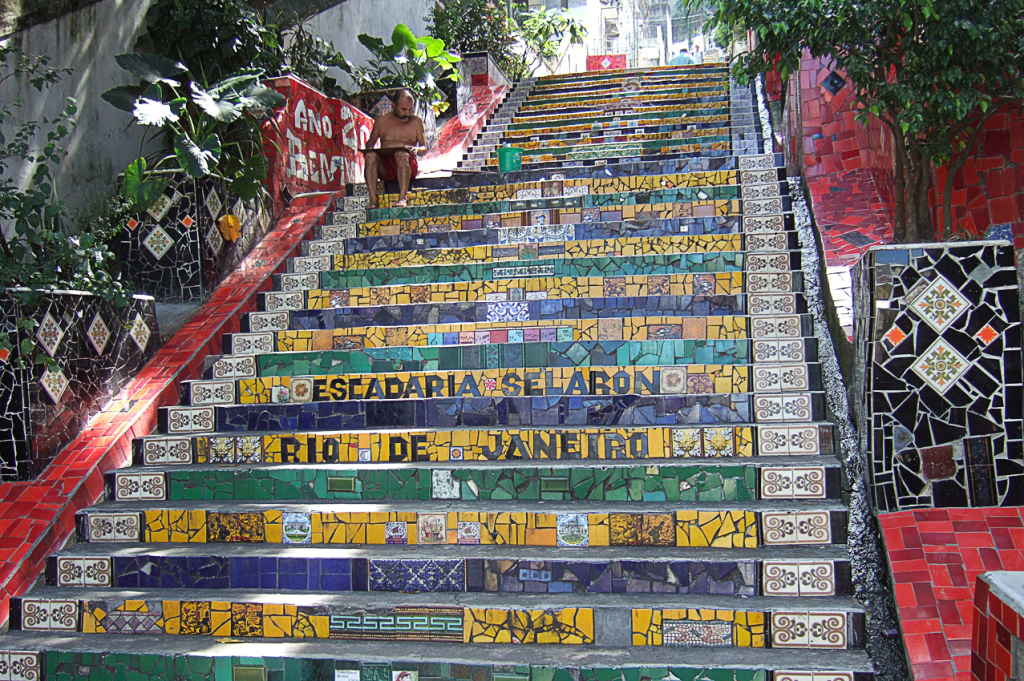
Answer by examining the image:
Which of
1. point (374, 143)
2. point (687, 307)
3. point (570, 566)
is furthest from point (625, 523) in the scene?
point (374, 143)

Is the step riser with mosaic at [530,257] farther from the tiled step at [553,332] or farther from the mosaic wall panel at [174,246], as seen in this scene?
the tiled step at [553,332]

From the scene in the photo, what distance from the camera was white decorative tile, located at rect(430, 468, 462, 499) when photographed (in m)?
3.44

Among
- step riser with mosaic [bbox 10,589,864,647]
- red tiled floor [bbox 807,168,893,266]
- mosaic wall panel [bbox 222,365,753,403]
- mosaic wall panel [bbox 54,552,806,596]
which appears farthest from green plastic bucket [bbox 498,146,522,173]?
step riser with mosaic [bbox 10,589,864,647]

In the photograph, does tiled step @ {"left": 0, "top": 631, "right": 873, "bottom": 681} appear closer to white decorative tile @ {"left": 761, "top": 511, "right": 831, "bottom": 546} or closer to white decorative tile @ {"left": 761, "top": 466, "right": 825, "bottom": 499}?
white decorative tile @ {"left": 761, "top": 511, "right": 831, "bottom": 546}

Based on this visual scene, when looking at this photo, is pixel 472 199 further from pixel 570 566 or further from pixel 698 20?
pixel 698 20

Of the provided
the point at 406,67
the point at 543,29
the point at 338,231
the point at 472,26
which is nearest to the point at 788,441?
the point at 338,231

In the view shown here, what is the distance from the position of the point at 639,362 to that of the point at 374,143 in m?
3.30

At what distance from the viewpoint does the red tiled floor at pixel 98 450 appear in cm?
338

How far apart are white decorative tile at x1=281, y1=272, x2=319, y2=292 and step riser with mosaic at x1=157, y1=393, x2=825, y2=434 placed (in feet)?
3.97

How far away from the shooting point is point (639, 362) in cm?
389

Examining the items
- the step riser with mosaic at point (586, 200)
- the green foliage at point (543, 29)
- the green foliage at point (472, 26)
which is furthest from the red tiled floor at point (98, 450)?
the green foliage at point (543, 29)

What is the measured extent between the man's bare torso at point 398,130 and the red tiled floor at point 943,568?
4.51 metres

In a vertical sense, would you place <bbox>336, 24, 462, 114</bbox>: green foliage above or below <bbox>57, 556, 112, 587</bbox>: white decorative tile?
above

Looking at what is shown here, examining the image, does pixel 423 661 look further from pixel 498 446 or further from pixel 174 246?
pixel 174 246
